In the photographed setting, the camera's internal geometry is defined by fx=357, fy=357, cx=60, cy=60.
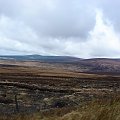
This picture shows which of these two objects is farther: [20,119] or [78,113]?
[20,119]

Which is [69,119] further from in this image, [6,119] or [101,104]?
[6,119]

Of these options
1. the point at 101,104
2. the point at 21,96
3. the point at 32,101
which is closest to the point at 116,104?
the point at 101,104

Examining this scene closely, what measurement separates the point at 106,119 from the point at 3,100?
22758 mm

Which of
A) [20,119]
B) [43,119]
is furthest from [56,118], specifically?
[20,119]

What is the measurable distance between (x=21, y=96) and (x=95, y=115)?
25.7 m

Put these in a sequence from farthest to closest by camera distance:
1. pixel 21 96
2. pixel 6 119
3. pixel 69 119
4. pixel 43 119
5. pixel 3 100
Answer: pixel 21 96 → pixel 3 100 → pixel 6 119 → pixel 43 119 → pixel 69 119

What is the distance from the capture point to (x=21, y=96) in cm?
3581

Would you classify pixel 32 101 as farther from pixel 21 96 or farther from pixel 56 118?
pixel 56 118

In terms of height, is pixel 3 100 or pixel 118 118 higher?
pixel 118 118

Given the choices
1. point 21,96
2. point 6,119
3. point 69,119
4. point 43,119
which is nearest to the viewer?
point 69,119

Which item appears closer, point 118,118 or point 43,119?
point 118,118

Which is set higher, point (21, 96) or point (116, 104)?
point (116, 104)

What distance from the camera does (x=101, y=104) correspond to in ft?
37.5

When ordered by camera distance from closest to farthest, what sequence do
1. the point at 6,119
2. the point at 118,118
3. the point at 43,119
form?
the point at 118,118, the point at 43,119, the point at 6,119
